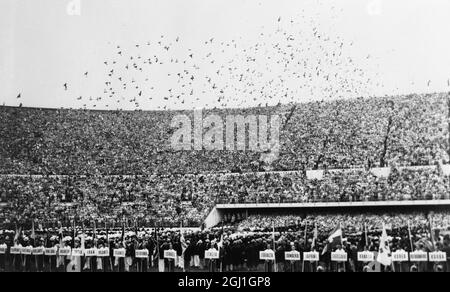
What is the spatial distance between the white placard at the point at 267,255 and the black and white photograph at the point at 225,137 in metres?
0.04

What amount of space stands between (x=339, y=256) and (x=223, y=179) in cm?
547

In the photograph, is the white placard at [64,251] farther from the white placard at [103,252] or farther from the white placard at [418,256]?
the white placard at [418,256]

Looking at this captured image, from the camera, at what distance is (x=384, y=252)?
12117 mm

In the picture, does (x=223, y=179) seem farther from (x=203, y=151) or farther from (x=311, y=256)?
(x=311, y=256)

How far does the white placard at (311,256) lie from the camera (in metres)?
12.6

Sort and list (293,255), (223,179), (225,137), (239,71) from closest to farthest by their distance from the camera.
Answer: (293,255) → (239,71) → (225,137) → (223,179)

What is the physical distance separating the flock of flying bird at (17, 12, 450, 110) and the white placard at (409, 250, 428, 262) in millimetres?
5640

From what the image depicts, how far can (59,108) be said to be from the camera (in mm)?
16734

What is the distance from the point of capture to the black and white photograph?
13.0m

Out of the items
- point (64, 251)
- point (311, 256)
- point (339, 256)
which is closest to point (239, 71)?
point (311, 256)

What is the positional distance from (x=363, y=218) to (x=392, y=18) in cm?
498

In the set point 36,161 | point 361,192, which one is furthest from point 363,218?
point 36,161

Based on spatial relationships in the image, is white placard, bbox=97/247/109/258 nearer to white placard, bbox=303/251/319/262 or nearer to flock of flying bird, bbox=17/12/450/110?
flock of flying bird, bbox=17/12/450/110

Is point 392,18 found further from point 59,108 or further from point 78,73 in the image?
point 59,108
